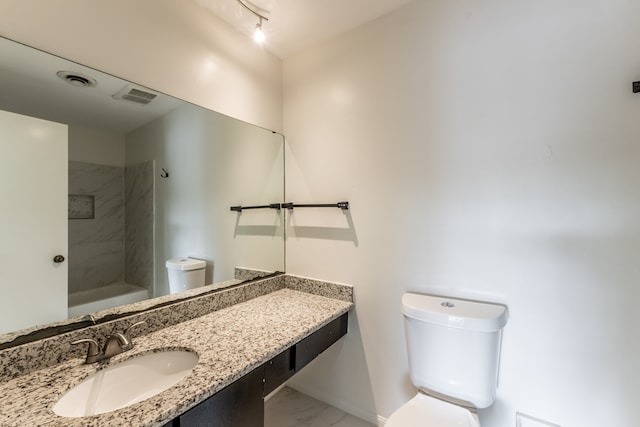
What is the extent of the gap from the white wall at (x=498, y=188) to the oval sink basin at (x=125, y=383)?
1.01 meters

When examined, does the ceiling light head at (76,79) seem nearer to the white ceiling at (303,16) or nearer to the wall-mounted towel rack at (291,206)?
the white ceiling at (303,16)

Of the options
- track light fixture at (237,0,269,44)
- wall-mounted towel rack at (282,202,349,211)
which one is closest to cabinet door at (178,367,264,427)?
wall-mounted towel rack at (282,202,349,211)

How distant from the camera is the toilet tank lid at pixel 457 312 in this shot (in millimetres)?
1162

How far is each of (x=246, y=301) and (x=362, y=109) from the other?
1409 mm

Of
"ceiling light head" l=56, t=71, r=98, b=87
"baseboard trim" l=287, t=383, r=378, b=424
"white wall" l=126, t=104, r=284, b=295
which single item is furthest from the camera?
"baseboard trim" l=287, t=383, r=378, b=424

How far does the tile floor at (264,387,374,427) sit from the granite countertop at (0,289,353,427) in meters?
0.73

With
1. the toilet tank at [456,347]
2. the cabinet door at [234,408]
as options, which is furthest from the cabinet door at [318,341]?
the toilet tank at [456,347]

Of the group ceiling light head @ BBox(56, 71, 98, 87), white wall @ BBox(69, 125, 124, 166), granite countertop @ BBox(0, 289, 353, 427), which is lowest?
granite countertop @ BBox(0, 289, 353, 427)

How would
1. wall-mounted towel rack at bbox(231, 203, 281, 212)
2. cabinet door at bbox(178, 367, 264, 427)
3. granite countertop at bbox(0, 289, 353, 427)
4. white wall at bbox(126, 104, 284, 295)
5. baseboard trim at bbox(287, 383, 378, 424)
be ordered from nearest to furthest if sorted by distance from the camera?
granite countertop at bbox(0, 289, 353, 427), cabinet door at bbox(178, 367, 264, 427), white wall at bbox(126, 104, 284, 295), baseboard trim at bbox(287, 383, 378, 424), wall-mounted towel rack at bbox(231, 203, 281, 212)

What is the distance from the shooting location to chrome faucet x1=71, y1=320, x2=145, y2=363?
997mm

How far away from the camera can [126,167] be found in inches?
49.1

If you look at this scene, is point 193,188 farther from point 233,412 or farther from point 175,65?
point 233,412

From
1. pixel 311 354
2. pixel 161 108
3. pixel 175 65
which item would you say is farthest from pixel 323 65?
pixel 311 354

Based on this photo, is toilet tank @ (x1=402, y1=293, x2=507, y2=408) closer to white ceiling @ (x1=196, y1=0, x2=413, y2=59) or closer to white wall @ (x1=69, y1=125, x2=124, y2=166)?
white wall @ (x1=69, y1=125, x2=124, y2=166)
